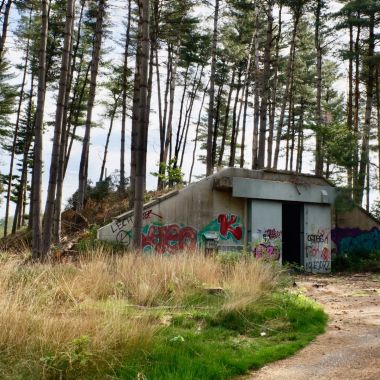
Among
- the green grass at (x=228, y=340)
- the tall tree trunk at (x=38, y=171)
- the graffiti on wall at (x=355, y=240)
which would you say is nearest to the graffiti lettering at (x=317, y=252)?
the graffiti on wall at (x=355, y=240)

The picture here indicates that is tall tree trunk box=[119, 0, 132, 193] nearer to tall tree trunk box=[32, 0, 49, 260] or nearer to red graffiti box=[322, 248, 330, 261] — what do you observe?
red graffiti box=[322, 248, 330, 261]

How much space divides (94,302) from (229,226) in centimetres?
1224

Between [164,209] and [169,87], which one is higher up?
[169,87]

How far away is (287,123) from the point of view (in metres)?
34.9

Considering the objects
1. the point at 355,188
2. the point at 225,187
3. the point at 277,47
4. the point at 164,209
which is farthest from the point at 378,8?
the point at 164,209

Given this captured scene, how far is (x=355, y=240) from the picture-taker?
22203 mm

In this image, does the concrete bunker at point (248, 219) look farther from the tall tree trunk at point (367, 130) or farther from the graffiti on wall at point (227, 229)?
the tall tree trunk at point (367, 130)

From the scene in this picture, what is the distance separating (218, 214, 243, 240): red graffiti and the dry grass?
8206mm

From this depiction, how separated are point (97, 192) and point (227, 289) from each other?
51.7ft

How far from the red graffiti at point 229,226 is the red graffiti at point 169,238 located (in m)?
1.22

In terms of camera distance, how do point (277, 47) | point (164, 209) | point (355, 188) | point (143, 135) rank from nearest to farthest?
point (143, 135) → point (164, 209) → point (355, 188) → point (277, 47)

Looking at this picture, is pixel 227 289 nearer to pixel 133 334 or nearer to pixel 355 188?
pixel 133 334

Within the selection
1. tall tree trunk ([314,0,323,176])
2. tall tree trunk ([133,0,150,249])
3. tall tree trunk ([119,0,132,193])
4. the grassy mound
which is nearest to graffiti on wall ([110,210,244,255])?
tall tree trunk ([133,0,150,249])

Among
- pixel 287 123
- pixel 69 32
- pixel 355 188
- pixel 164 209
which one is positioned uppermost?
pixel 287 123
